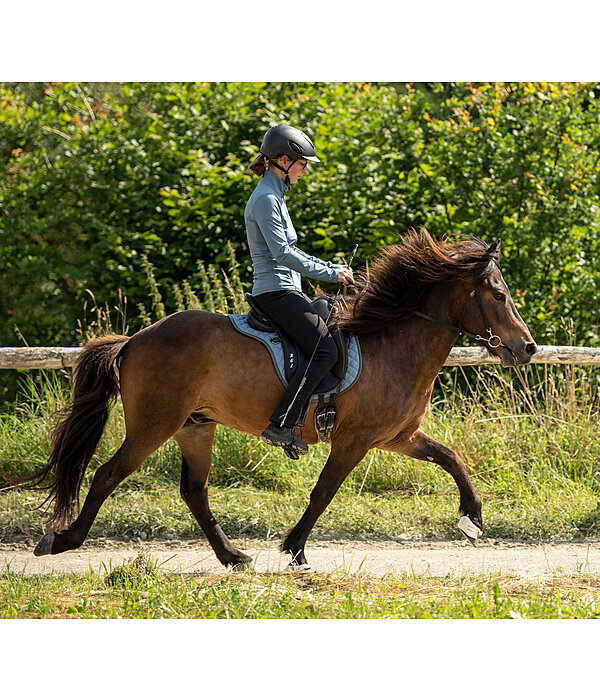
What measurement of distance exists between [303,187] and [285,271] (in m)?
4.76

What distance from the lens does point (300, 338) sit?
4.89 m

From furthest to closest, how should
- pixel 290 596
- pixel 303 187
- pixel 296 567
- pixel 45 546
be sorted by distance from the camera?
pixel 303 187 → pixel 296 567 → pixel 45 546 → pixel 290 596

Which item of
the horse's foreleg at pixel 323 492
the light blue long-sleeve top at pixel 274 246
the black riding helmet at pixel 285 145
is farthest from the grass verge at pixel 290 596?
the black riding helmet at pixel 285 145

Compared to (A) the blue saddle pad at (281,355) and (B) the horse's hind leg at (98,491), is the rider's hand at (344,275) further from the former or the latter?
(B) the horse's hind leg at (98,491)

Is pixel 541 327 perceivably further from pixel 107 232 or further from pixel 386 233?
pixel 107 232

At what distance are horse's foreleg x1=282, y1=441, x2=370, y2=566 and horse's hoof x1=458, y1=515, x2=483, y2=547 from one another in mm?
892

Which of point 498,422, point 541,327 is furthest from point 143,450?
point 541,327

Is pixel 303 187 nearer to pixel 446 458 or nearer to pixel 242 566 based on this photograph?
pixel 446 458

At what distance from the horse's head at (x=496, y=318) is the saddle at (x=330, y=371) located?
A: 0.90 meters

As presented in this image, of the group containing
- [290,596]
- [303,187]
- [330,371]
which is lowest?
[290,596]

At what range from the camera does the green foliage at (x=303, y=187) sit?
9.21 meters

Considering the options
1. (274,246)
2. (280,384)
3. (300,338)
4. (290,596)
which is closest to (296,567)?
(290,596)

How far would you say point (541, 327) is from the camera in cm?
926

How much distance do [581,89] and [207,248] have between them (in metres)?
4.99
